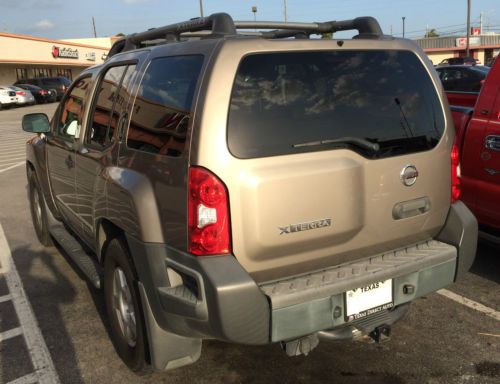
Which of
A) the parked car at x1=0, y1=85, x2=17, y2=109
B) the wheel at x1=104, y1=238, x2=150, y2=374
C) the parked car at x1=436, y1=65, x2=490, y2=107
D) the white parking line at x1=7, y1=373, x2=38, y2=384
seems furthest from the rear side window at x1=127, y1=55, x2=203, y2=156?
the parked car at x1=0, y1=85, x2=17, y2=109

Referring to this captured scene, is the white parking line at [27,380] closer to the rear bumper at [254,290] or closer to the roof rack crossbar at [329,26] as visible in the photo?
the rear bumper at [254,290]

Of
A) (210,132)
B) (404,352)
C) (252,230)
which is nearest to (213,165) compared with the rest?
(210,132)

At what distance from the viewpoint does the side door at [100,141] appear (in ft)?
10.5

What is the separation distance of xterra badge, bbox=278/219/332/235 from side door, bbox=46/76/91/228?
2.16 metres

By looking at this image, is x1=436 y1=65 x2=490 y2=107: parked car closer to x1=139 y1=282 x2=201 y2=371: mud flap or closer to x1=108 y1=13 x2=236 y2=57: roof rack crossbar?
x1=108 y1=13 x2=236 y2=57: roof rack crossbar

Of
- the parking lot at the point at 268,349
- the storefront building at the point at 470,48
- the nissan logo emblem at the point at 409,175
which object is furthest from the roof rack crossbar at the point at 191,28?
the storefront building at the point at 470,48

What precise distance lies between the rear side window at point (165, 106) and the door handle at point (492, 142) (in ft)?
8.99

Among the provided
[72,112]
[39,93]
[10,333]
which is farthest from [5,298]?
[39,93]

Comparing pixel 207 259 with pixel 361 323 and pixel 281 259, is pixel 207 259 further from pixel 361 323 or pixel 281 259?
pixel 361 323

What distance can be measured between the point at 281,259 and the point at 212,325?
45cm

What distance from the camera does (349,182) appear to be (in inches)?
103

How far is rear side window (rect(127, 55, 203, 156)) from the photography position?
8.30 ft

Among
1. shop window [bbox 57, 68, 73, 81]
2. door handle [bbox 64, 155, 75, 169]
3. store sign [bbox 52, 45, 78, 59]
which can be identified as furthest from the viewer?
shop window [bbox 57, 68, 73, 81]

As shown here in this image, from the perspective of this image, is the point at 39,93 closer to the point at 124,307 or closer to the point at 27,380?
the point at 27,380
